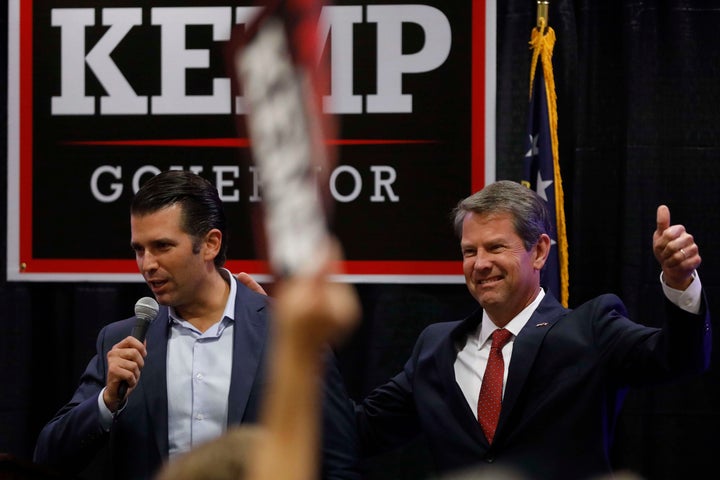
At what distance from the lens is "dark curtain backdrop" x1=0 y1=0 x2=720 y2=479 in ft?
12.2

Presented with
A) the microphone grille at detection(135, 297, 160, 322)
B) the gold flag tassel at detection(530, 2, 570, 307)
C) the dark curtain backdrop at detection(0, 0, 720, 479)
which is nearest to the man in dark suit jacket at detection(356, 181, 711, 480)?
the microphone grille at detection(135, 297, 160, 322)

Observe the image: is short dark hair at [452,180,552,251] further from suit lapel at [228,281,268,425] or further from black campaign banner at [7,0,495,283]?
black campaign banner at [7,0,495,283]

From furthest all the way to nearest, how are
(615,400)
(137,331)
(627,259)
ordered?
(627,259) < (615,400) < (137,331)

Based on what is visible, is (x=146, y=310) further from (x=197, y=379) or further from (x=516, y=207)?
(x=516, y=207)

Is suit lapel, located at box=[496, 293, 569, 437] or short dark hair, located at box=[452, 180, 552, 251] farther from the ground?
short dark hair, located at box=[452, 180, 552, 251]

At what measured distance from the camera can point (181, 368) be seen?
2605 millimetres

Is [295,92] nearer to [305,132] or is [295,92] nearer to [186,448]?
[305,132]

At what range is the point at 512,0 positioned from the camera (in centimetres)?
384

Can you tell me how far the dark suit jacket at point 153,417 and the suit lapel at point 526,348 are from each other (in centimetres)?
38

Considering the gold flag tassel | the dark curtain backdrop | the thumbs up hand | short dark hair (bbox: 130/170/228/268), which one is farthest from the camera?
the dark curtain backdrop

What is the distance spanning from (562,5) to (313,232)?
330cm

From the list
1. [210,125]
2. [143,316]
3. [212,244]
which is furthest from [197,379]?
[210,125]

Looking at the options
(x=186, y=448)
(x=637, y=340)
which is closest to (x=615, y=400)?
(x=637, y=340)

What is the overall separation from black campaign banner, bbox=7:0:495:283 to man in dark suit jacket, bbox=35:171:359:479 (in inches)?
43.8
